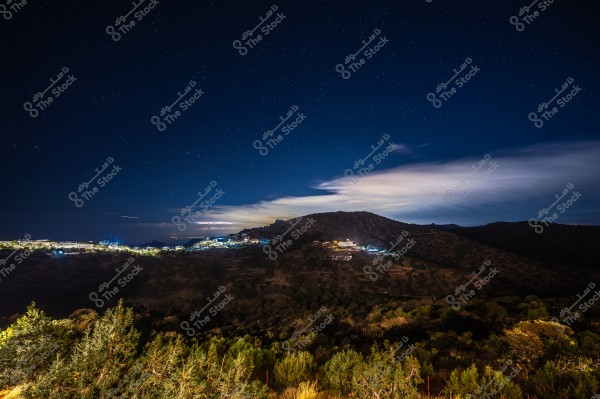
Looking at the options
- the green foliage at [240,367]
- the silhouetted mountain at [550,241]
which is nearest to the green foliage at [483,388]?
the green foliage at [240,367]

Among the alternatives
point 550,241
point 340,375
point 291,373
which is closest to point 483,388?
point 340,375

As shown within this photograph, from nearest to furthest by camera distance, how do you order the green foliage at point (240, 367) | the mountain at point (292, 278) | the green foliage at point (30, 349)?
the green foliage at point (240, 367) < the green foliage at point (30, 349) < the mountain at point (292, 278)

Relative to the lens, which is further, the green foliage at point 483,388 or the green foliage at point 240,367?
the green foliage at point 483,388

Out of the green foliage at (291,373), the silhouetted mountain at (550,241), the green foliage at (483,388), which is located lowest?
the silhouetted mountain at (550,241)

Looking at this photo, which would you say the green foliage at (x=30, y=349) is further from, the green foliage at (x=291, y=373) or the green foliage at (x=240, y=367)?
the green foliage at (x=291, y=373)

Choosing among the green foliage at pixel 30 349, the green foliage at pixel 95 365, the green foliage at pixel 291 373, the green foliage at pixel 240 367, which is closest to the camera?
the green foliage at pixel 95 365

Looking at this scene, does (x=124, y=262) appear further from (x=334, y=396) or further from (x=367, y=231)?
Answer: (x=367, y=231)

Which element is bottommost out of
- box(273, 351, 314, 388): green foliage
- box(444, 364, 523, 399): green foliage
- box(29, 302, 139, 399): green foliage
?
box(444, 364, 523, 399): green foliage

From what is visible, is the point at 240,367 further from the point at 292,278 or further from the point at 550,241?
the point at 550,241

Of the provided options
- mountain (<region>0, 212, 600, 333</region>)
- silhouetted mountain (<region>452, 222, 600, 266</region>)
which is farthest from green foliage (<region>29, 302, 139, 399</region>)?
silhouetted mountain (<region>452, 222, 600, 266</region>)

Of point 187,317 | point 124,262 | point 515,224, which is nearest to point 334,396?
point 187,317

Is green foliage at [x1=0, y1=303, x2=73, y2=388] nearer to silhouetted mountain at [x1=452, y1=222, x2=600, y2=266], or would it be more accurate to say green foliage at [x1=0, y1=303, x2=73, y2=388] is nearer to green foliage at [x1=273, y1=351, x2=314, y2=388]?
green foliage at [x1=273, y1=351, x2=314, y2=388]

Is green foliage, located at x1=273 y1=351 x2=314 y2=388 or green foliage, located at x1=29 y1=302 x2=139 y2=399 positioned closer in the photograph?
green foliage, located at x1=29 y1=302 x2=139 y2=399
